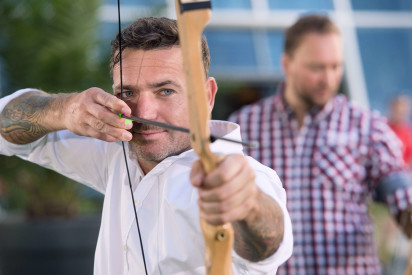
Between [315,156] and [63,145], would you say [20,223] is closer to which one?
[315,156]

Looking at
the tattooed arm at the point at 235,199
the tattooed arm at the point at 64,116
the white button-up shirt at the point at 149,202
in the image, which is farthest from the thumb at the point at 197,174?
Result: the tattooed arm at the point at 64,116

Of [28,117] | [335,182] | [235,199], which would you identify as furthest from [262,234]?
[335,182]

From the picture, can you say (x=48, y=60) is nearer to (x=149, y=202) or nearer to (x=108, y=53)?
(x=108, y=53)

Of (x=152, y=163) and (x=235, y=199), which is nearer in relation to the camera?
(x=235, y=199)

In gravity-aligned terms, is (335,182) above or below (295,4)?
below

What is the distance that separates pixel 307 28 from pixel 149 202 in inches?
76.0

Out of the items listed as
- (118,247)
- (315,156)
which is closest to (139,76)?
(118,247)

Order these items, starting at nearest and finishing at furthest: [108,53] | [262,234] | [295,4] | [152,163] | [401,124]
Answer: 1. [262,234]
2. [152,163]
3. [108,53]
4. [401,124]
5. [295,4]

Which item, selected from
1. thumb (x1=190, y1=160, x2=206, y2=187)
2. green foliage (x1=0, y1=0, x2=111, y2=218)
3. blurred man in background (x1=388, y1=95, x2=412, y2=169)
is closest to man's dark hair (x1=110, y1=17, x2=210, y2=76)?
thumb (x1=190, y1=160, x2=206, y2=187)

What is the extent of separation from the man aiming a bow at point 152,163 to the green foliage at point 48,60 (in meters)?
2.82

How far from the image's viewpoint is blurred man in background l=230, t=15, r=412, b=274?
120 inches

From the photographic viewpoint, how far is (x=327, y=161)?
10.3 ft

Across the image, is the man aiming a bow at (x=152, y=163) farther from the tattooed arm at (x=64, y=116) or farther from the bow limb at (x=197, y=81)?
the bow limb at (x=197, y=81)

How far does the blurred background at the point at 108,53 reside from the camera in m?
4.77
